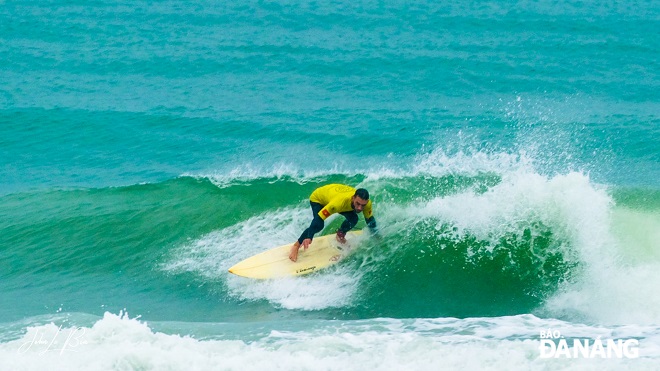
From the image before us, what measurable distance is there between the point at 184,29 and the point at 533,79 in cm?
1053

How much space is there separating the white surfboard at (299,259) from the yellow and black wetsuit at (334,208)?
312mm

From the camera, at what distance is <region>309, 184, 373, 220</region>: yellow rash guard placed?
10562mm

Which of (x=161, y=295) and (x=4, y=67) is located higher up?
(x=4, y=67)

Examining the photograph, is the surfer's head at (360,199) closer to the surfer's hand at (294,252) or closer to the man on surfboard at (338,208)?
the man on surfboard at (338,208)

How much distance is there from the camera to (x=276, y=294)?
34.9ft

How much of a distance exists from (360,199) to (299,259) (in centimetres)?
140

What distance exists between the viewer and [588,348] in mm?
7930

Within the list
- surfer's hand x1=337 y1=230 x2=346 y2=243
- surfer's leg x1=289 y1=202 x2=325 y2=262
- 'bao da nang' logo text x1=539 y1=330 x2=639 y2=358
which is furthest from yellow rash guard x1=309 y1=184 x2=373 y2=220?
'bao da nang' logo text x1=539 y1=330 x2=639 y2=358

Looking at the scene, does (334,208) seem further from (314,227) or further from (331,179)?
(331,179)

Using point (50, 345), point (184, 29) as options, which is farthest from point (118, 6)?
point (50, 345)

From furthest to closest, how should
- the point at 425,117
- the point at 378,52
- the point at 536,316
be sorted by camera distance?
1. the point at 378,52
2. the point at 425,117
3. the point at 536,316

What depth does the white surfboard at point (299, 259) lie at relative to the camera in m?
10.9

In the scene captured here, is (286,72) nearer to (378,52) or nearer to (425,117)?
(378,52)

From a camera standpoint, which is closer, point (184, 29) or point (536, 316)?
point (536, 316)
